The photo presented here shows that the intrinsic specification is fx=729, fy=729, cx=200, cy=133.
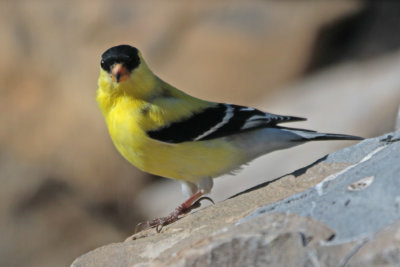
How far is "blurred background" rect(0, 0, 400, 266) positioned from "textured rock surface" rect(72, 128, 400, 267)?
5.77 meters

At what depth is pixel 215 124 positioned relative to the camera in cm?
565

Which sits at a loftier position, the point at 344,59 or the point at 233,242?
the point at 344,59

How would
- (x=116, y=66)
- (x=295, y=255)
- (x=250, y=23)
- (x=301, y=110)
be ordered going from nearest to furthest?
(x=295, y=255) < (x=116, y=66) < (x=301, y=110) < (x=250, y=23)

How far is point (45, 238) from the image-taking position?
1001 cm

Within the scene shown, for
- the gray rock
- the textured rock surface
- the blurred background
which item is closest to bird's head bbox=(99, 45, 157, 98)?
the textured rock surface

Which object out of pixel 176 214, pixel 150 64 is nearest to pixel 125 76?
pixel 176 214

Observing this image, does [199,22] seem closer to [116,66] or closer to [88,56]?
[88,56]

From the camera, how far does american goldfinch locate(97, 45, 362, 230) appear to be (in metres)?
5.43

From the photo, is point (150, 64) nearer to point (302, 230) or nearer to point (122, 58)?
point (122, 58)

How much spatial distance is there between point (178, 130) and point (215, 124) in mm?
326

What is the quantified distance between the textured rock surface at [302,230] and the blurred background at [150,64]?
227 inches

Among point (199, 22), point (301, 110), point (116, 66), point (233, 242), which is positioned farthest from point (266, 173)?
point (233, 242)

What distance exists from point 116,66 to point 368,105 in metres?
5.27

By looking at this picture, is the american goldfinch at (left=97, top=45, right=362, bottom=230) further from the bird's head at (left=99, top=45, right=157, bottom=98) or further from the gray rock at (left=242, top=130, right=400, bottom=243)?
the gray rock at (left=242, top=130, right=400, bottom=243)
